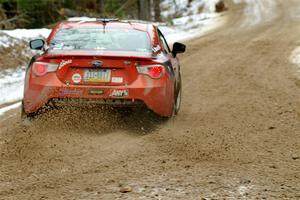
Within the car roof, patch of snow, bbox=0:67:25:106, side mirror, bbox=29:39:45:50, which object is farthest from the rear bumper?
patch of snow, bbox=0:67:25:106

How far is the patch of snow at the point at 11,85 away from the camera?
11.8 metres

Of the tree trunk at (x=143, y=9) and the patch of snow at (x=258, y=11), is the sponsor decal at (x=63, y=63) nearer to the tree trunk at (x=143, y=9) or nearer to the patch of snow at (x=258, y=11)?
the patch of snow at (x=258, y=11)

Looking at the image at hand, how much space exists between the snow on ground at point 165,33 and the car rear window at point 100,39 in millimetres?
2387

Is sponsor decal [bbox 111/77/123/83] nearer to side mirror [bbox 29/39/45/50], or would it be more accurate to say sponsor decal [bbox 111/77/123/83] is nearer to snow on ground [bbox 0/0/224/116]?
side mirror [bbox 29/39/45/50]

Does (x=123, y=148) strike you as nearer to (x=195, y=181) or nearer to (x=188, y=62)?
(x=195, y=181)

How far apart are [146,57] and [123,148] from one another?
4.44 ft

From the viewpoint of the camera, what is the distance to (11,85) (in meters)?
13.5

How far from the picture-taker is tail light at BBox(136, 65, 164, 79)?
24.1 feet

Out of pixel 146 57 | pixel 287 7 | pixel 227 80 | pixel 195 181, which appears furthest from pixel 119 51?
pixel 287 7

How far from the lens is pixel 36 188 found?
517 cm

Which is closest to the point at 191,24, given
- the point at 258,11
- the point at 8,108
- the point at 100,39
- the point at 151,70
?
the point at 258,11

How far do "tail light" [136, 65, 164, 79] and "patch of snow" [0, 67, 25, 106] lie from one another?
469 centimetres

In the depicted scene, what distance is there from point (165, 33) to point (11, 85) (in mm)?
13162

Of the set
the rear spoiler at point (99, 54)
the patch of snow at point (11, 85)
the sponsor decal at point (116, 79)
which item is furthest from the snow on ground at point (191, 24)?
the sponsor decal at point (116, 79)
